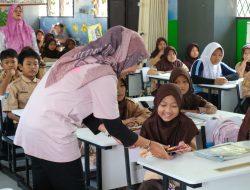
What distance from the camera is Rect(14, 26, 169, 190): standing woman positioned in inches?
84.7

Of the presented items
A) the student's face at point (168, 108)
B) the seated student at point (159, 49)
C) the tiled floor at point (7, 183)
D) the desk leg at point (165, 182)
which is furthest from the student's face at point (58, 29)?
the desk leg at point (165, 182)

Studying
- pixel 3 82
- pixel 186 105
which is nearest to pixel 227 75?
pixel 186 105

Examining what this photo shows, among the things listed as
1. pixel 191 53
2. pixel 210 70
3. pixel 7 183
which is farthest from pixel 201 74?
pixel 7 183

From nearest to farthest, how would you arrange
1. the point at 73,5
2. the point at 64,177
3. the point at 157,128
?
1. the point at 64,177
2. the point at 157,128
3. the point at 73,5

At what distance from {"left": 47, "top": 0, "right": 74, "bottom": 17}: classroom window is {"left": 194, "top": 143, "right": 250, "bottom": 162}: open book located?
937 cm

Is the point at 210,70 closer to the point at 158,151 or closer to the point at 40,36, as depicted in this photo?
the point at 158,151

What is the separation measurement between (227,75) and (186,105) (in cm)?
218

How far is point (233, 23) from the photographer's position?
27.9ft

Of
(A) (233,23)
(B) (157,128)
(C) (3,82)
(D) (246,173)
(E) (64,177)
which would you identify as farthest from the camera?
(A) (233,23)

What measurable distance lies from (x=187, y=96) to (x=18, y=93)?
1.52 m

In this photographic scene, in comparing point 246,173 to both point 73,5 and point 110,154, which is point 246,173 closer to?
point 110,154

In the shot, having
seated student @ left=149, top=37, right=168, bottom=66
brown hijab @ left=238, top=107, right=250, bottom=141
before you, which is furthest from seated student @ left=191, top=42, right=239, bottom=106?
brown hijab @ left=238, top=107, right=250, bottom=141

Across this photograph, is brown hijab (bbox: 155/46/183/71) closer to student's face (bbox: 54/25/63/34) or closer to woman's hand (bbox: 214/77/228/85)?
woman's hand (bbox: 214/77/228/85)

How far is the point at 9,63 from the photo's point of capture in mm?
5020
